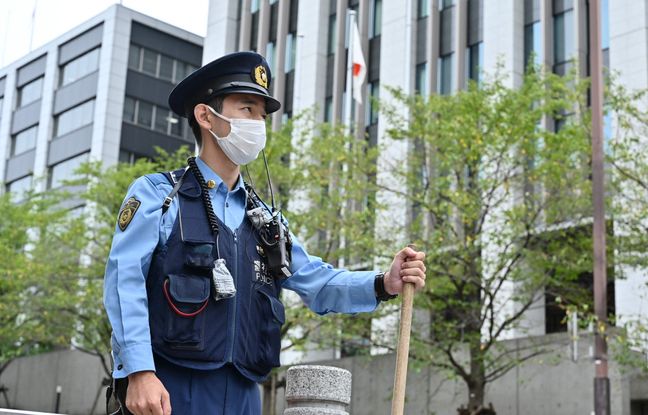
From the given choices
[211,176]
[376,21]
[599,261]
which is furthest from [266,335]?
[376,21]

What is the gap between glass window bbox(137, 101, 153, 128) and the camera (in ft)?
163

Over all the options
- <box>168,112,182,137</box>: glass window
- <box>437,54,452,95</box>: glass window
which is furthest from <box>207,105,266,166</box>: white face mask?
<box>168,112,182,137</box>: glass window

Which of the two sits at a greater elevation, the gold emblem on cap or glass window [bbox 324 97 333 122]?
glass window [bbox 324 97 333 122]

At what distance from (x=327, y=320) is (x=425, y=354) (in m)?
2.50

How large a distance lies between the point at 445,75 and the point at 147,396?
96.8 feet

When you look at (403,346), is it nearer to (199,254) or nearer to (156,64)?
(199,254)

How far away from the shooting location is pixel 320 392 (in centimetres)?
676

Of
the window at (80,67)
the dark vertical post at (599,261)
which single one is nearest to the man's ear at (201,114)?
the dark vertical post at (599,261)

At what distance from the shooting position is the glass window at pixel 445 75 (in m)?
31.8

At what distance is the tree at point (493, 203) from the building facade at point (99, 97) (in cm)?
2781

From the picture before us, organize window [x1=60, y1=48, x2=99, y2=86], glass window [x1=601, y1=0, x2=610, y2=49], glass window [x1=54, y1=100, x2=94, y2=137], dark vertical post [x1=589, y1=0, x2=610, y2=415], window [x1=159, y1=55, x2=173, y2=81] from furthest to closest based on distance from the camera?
window [x1=159, y1=55, x2=173, y2=81] → window [x1=60, y1=48, x2=99, y2=86] → glass window [x1=54, y1=100, x2=94, y2=137] → glass window [x1=601, y1=0, x2=610, y2=49] → dark vertical post [x1=589, y1=0, x2=610, y2=415]

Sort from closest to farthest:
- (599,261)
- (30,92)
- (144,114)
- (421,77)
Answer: (599,261) < (421,77) < (144,114) < (30,92)

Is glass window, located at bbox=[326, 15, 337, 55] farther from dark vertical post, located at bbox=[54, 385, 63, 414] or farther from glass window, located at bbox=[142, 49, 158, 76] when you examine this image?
dark vertical post, located at bbox=[54, 385, 63, 414]

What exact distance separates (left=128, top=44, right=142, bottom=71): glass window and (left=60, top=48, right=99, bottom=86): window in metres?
1.59
